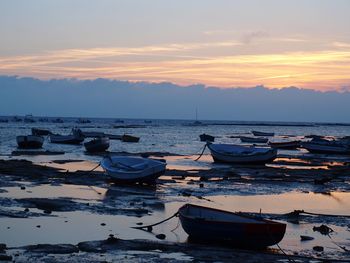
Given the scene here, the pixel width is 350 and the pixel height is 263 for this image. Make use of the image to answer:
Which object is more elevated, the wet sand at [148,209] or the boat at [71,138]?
the wet sand at [148,209]

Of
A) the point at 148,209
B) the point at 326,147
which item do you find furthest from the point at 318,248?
the point at 326,147

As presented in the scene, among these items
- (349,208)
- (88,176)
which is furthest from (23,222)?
(88,176)

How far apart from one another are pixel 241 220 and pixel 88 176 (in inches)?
597

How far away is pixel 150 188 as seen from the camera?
78.4 ft

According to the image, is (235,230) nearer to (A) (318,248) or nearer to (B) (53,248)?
(A) (318,248)

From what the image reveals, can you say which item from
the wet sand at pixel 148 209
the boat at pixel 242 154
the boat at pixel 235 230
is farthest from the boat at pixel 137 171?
the boat at pixel 242 154

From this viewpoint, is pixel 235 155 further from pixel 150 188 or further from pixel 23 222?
pixel 23 222

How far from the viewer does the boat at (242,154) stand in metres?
38.9

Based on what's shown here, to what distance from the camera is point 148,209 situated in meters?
18.2

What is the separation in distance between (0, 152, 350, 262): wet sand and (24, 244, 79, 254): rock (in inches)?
0.8

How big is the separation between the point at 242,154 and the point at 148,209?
866 inches

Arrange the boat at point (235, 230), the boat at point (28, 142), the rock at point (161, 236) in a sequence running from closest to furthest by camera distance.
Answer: the boat at point (235, 230) < the rock at point (161, 236) < the boat at point (28, 142)

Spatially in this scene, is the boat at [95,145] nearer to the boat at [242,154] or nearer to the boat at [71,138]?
the boat at [242,154]

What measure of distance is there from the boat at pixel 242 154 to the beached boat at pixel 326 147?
18.2 metres
